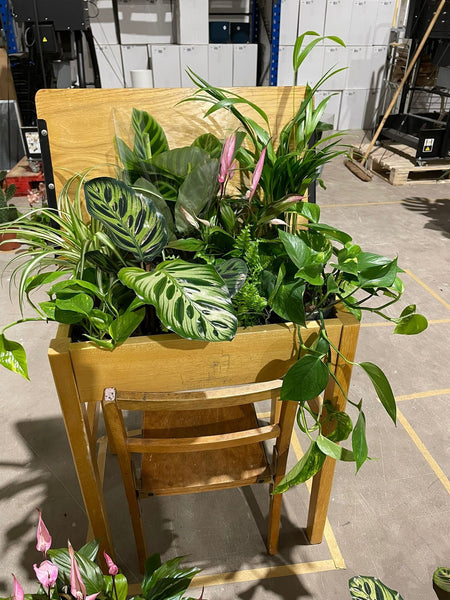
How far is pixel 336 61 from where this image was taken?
206 inches

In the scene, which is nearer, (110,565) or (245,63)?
(110,565)

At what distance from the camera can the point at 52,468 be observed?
1.51 meters

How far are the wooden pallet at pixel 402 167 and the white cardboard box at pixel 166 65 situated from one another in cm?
215

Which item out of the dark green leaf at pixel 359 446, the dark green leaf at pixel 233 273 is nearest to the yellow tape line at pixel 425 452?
the dark green leaf at pixel 359 446

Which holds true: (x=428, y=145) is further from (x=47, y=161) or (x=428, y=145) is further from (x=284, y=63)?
(x=47, y=161)

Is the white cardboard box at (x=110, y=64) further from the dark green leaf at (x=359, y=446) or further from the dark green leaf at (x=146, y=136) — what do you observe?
the dark green leaf at (x=359, y=446)

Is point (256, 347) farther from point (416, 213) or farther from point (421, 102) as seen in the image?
point (421, 102)

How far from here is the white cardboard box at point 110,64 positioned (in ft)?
16.4

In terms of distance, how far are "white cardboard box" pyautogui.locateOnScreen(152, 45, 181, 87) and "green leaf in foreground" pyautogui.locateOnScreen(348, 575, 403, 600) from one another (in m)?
5.16

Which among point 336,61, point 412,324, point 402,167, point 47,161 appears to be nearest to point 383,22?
point 336,61

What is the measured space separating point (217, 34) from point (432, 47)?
227 cm

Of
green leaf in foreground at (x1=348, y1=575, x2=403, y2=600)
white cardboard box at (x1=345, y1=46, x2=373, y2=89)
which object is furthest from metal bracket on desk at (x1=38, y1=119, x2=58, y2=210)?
white cardboard box at (x1=345, y1=46, x2=373, y2=89)

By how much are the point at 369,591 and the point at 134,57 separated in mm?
5441

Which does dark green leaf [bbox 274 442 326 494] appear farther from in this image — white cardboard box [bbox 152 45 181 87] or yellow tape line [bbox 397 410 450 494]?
white cardboard box [bbox 152 45 181 87]
